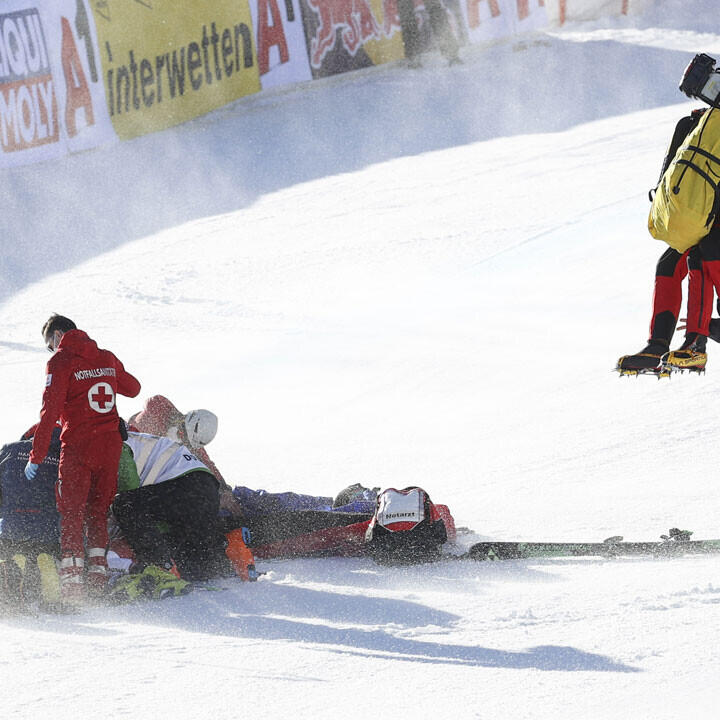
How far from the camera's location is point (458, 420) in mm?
8984

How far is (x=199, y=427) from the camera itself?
6453 millimetres

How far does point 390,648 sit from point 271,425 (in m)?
4.70

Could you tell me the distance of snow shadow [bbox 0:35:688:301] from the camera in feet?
49.5

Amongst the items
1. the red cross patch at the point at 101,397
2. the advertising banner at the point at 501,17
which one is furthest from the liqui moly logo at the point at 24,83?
the red cross patch at the point at 101,397

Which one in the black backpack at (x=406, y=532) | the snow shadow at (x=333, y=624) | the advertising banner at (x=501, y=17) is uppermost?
the advertising banner at (x=501, y=17)

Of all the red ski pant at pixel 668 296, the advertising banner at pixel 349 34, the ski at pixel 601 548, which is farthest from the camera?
the advertising banner at pixel 349 34

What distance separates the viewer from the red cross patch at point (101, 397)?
228 inches

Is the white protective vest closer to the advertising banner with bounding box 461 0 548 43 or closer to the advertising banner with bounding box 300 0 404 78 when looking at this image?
the advertising banner with bounding box 300 0 404 78

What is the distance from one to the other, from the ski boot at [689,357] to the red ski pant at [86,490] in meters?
2.57

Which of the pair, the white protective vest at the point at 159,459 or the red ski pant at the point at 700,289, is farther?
the white protective vest at the point at 159,459

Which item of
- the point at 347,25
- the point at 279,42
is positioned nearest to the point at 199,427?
the point at 279,42

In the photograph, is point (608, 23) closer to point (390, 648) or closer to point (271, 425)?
point (271, 425)

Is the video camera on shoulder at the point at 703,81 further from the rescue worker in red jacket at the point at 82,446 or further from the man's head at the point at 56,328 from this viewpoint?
the man's head at the point at 56,328

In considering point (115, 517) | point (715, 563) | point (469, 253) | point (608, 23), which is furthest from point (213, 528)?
point (608, 23)
